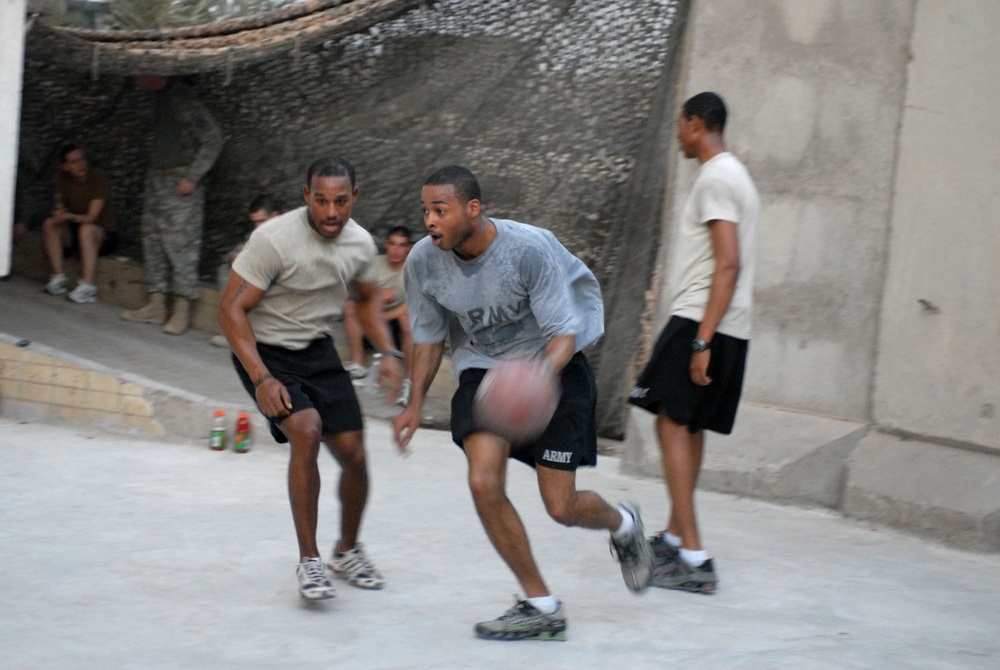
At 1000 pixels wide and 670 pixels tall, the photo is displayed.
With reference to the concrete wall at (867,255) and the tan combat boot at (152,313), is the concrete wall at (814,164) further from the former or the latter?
the tan combat boot at (152,313)

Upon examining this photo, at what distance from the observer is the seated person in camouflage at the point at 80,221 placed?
31.9 ft

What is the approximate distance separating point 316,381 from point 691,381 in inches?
55.6

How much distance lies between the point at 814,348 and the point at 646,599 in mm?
2104

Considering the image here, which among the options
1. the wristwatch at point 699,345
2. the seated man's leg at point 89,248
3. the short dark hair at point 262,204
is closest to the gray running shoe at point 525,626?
the wristwatch at point 699,345

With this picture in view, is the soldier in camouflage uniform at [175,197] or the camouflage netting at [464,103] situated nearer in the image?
the camouflage netting at [464,103]

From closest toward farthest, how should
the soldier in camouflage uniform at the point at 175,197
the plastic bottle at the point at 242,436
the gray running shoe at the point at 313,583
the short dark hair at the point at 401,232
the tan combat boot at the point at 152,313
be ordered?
the gray running shoe at the point at 313,583 → the plastic bottle at the point at 242,436 → the short dark hair at the point at 401,232 → the soldier in camouflage uniform at the point at 175,197 → the tan combat boot at the point at 152,313

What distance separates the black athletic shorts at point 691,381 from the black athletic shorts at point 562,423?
59cm

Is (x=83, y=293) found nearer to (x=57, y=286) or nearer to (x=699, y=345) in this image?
Result: (x=57, y=286)

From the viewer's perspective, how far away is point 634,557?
435cm

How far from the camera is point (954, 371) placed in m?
5.66

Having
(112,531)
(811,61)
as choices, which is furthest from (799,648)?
(811,61)

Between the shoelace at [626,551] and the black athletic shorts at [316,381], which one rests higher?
the black athletic shorts at [316,381]

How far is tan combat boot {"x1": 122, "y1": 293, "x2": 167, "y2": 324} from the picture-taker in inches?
365

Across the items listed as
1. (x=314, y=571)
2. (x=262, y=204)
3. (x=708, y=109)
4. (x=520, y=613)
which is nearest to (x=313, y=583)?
(x=314, y=571)
